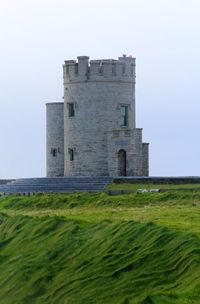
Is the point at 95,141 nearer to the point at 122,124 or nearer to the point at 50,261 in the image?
the point at 122,124

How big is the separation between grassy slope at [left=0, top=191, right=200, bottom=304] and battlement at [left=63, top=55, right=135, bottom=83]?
21.6 metres

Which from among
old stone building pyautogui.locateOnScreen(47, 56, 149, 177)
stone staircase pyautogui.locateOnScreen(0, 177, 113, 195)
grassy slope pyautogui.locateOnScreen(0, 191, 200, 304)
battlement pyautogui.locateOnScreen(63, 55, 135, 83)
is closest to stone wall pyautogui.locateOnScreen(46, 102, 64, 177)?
old stone building pyautogui.locateOnScreen(47, 56, 149, 177)

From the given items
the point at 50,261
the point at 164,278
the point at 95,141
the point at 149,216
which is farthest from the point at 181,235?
the point at 95,141

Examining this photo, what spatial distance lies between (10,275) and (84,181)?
23.1 m

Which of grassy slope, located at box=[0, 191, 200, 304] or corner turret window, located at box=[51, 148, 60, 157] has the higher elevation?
corner turret window, located at box=[51, 148, 60, 157]

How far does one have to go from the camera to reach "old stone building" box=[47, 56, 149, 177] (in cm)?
5025

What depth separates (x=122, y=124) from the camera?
2029 inches

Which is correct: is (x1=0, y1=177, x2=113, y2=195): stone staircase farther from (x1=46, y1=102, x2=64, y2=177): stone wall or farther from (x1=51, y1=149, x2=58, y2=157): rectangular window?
(x1=51, y1=149, x2=58, y2=157): rectangular window

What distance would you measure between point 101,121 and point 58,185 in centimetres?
614

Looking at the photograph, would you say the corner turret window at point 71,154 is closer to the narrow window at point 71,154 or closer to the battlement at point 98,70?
the narrow window at point 71,154

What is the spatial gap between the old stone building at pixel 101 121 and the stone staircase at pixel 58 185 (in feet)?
12.5

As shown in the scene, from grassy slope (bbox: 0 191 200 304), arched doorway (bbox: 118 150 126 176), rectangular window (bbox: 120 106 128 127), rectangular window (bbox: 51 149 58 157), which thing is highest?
rectangular window (bbox: 120 106 128 127)

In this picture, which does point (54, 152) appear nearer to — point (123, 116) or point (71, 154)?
point (71, 154)

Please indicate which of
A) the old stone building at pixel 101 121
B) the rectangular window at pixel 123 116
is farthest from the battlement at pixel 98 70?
the rectangular window at pixel 123 116
